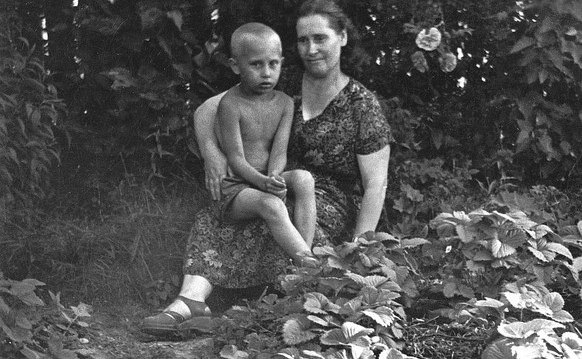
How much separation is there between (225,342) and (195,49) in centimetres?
234

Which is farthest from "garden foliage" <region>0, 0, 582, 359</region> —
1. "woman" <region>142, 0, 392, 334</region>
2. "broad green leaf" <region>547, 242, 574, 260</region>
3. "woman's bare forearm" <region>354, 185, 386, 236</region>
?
"broad green leaf" <region>547, 242, 574, 260</region>

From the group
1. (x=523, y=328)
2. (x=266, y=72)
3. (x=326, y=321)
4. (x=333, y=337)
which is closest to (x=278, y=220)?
(x=266, y=72)

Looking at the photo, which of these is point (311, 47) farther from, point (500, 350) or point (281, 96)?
point (500, 350)

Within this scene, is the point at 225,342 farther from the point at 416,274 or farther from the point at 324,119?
the point at 324,119

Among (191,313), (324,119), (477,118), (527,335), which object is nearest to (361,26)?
(477,118)

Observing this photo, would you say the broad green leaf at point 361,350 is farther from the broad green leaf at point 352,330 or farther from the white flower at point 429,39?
the white flower at point 429,39

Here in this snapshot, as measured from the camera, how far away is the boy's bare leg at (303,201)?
16.8 feet

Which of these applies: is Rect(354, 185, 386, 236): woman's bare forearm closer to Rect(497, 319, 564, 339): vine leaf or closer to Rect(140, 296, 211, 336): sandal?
Rect(140, 296, 211, 336): sandal

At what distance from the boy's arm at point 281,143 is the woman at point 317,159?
187 mm

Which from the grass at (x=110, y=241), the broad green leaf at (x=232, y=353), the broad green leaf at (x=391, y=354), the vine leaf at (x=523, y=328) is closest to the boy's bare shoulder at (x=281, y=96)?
the grass at (x=110, y=241)

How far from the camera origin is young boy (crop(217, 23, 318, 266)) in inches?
199

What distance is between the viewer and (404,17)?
658 centimetres

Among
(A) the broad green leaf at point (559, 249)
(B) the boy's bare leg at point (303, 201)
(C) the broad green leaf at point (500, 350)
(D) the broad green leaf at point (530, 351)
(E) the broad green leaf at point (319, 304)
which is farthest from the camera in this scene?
(B) the boy's bare leg at point (303, 201)

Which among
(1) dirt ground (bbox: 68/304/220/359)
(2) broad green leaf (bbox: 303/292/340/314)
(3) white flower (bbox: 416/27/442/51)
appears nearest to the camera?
(2) broad green leaf (bbox: 303/292/340/314)
